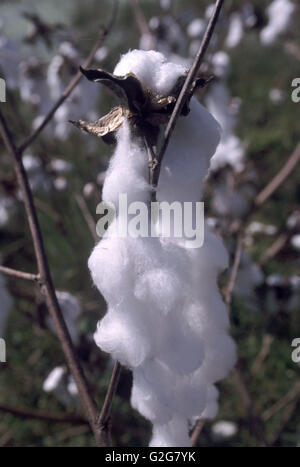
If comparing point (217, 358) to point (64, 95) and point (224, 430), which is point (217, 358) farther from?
point (224, 430)

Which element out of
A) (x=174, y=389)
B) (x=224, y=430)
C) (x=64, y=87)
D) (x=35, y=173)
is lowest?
(x=224, y=430)

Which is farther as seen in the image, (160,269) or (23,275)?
(23,275)

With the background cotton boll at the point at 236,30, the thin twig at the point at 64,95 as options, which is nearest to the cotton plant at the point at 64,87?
the background cotton boll at the point at 236,30

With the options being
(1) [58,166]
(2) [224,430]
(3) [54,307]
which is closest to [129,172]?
(3) [54,307]

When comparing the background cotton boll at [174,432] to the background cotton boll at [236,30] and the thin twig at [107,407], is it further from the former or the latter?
the background cotton boll at [236,30]

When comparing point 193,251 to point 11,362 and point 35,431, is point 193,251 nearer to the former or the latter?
point 35,431

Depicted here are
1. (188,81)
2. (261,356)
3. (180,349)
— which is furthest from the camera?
(261,356)
